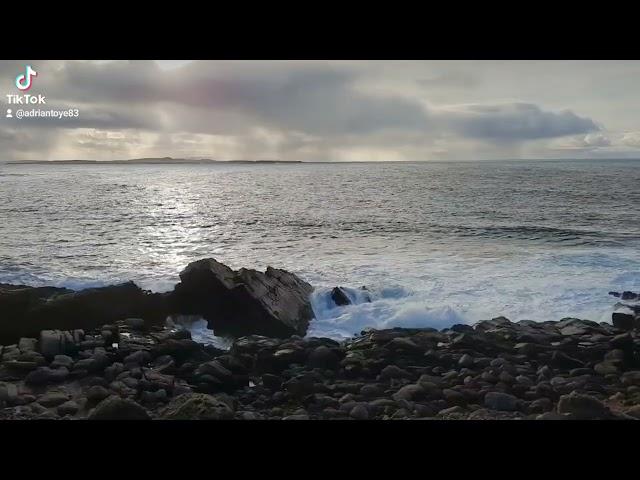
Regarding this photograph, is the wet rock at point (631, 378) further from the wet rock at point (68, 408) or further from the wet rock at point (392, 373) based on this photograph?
the wet rock at point (68, 408)

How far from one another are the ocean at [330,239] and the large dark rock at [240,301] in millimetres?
328

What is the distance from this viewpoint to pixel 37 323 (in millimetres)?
6348

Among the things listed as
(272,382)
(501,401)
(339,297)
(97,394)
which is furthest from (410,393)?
(97,394)

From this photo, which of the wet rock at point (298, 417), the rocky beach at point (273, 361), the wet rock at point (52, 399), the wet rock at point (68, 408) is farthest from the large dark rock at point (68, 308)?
the wet rock at point (298, 417)

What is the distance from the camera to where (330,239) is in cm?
784

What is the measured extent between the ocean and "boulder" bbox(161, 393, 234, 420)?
2.22m

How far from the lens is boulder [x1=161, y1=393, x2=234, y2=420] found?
4.39 meters

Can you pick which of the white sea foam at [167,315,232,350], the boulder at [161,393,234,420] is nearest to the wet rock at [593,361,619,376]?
the boulder at [161,393,234,420]

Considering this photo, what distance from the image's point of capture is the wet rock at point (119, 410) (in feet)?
14.3

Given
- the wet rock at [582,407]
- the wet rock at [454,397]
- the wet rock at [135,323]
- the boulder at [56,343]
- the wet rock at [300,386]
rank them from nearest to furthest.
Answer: the wet rock at [582,407] < the wet rock at [454,397] < the wet rock at [300,386] < the boulder at [56,343] < the wet rock at [135,323]

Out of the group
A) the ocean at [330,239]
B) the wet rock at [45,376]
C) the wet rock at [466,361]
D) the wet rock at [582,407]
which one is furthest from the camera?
the ocean at [330,239]
